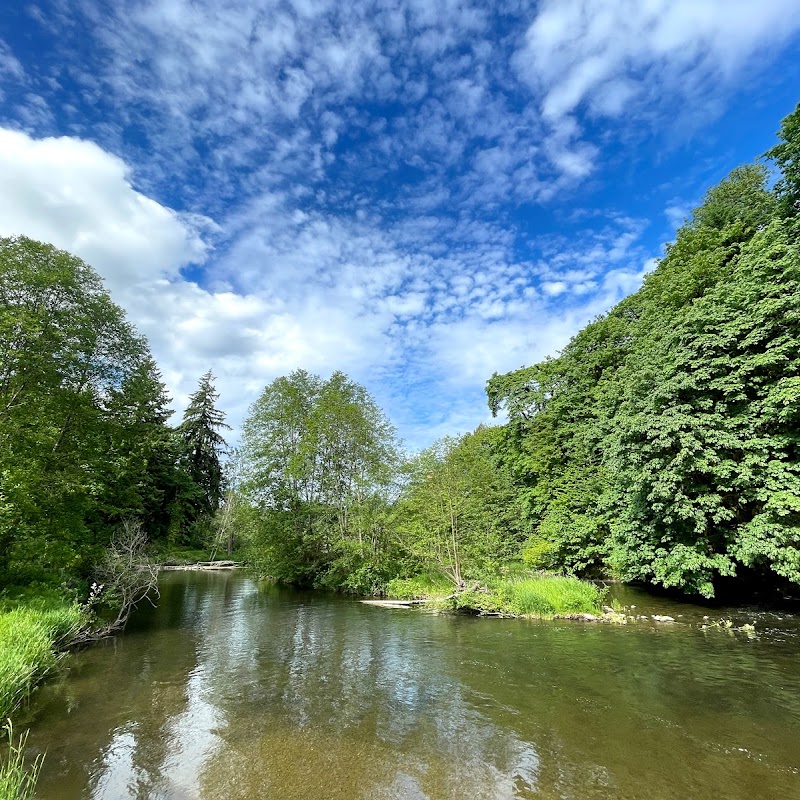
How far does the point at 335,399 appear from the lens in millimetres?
31703

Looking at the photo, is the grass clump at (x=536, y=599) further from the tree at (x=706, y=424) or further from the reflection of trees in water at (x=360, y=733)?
the reflection of trees in water at (x=360, y=733)

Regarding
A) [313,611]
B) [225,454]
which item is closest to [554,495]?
[313,611]

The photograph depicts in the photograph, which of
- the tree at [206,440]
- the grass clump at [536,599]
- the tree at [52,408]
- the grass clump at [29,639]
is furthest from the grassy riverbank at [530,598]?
the tree at [206,440]

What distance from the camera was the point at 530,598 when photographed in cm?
1842

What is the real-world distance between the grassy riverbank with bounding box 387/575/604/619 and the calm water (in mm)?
2915

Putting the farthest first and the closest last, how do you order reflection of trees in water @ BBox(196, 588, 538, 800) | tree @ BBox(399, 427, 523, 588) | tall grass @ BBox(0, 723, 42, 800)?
tree @ BBox(399, 427, 523, 588) < reflection of trees in water @ BBox(196, 588, 538, 800) < tall grass @ BBox(0, 723, 42, 800)

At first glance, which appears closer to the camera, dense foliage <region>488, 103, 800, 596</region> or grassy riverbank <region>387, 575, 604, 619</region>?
dense foliage <region>488, 103, 800, 596</region>

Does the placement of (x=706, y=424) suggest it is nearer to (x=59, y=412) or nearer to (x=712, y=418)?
(x=712, y=418)

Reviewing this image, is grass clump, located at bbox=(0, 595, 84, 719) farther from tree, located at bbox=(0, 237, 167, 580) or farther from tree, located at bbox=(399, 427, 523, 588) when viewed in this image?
tree, located at bbox=(399, 427, 523, 588)

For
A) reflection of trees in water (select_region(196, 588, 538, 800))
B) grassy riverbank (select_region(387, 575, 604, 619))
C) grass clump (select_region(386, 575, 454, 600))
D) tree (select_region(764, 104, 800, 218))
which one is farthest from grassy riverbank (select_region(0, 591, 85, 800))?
tree (select_region(764, 104, 800, 218))

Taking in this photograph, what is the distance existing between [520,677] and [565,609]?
28.1 feet

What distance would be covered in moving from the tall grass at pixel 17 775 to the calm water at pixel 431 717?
10.6 inches

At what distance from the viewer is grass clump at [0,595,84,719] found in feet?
27.8

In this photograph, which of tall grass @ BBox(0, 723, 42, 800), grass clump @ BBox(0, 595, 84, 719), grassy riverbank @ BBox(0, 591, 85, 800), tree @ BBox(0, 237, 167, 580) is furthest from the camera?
tree @ BBox(0, 237, 167, 580)
